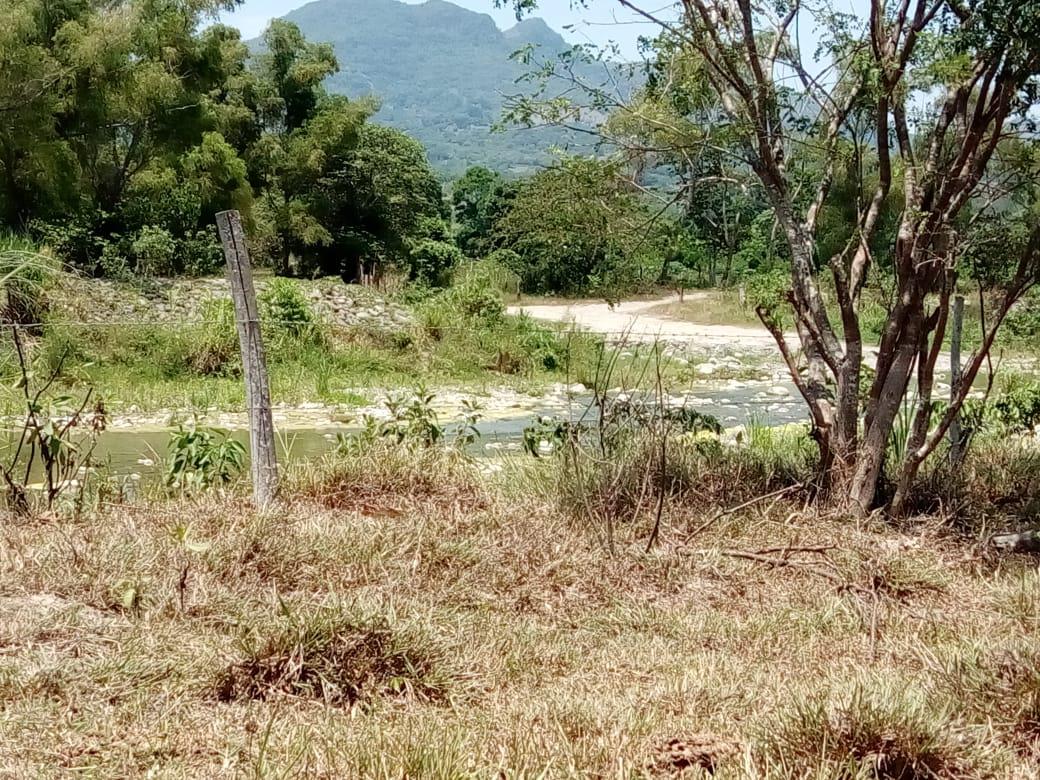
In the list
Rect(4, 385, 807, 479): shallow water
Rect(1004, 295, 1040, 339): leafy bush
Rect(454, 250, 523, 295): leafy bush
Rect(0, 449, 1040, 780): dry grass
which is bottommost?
Rect(4, 385, 807, 479): shallow water

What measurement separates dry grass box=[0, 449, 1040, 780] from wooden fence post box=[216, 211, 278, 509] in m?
0.18

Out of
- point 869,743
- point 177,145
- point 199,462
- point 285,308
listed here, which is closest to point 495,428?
point 285,308

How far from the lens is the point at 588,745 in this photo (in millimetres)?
2506

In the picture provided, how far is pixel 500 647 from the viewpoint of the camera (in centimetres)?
339

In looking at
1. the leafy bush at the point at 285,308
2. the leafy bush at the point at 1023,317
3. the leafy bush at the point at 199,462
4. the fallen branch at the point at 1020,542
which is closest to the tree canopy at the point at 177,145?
the leafy bush at the point at 285,308

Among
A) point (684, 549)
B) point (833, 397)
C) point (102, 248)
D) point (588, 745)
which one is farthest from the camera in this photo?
point (102, 248)

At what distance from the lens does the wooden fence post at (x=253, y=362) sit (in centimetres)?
482

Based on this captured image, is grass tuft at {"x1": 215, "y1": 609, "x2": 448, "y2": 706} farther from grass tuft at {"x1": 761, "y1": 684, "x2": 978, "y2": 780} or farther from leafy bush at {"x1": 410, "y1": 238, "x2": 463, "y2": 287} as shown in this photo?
leafy bush at {"x1": 410, "y1": 238, "x2": 463, "y2": 287}

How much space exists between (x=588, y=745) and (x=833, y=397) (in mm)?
3579

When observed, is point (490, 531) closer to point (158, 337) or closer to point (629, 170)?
point (629, 170)

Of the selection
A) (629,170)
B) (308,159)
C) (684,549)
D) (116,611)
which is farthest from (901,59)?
(308,159)

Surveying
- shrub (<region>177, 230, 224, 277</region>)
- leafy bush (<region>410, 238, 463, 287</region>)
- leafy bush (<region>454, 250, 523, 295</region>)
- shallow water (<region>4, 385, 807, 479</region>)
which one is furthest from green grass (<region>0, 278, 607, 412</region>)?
leafy bush (<region>410, 238, 463, 287</region>)

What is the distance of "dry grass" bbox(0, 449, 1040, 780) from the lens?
2471mm

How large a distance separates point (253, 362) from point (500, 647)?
6.87 feet
